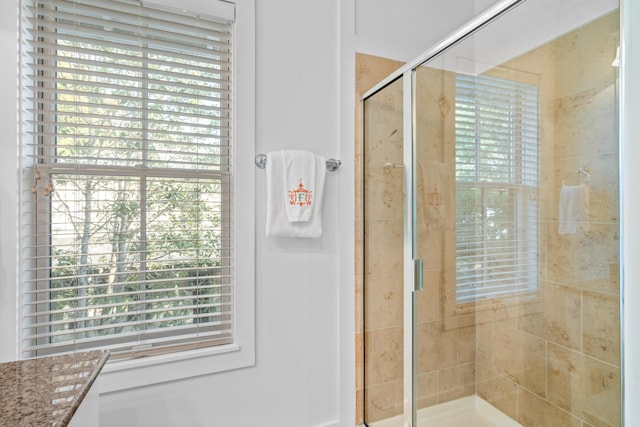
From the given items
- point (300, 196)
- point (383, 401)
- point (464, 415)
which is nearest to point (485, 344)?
point (464, 415)

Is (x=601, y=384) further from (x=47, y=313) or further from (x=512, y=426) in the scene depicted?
(x=47, y=313)

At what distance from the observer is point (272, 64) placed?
1508 millimetres

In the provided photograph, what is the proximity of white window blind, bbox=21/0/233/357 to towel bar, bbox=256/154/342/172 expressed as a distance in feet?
0.47

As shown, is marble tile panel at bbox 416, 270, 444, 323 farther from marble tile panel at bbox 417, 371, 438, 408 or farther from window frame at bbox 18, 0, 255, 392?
window frame at bbox 18, 0, 255, 392

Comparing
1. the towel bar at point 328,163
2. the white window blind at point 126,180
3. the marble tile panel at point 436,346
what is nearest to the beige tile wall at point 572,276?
the marble tile panel at point 436,346

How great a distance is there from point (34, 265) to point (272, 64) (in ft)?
4.04

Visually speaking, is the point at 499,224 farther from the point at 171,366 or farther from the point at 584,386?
the point at 171,366

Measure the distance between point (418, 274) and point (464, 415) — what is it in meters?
0.66

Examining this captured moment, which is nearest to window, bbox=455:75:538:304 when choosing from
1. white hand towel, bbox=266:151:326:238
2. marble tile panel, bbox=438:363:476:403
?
marble tile panel, bbox=438:363:476:403

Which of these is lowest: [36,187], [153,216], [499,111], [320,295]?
[320,295]

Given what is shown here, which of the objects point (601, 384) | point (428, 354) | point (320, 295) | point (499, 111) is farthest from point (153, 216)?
point (601, 384)

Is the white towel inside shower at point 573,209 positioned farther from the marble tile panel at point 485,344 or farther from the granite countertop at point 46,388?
the granite countertop at point 46,388

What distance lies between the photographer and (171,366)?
1338 millimetres

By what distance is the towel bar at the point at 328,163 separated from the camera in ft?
4.85
